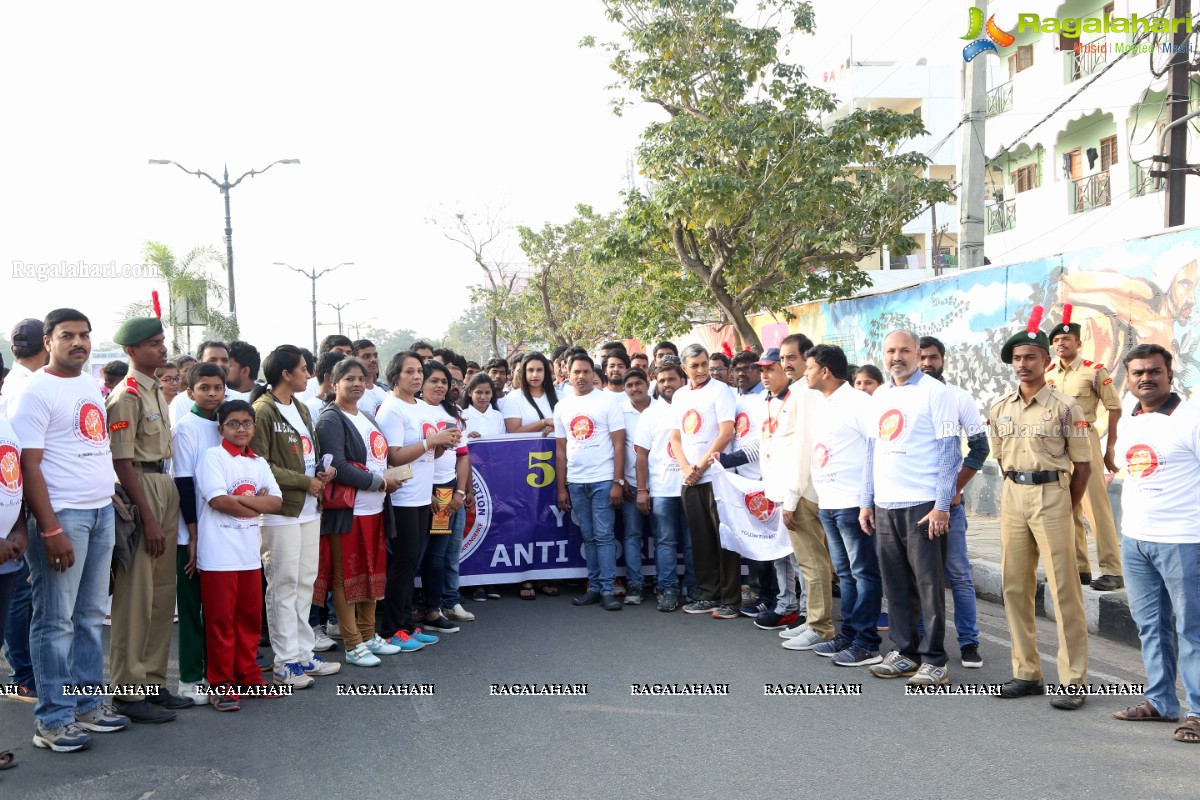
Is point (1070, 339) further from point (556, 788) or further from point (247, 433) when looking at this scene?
point (247, 433)

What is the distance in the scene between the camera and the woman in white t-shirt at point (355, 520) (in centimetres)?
607

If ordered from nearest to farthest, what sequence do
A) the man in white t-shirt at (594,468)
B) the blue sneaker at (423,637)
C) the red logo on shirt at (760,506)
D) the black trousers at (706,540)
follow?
the blue sneaker at (423,637)
the red logo on shirt at (760,506)
the black trousers at (706,540)
the man in white t-shirt at (594,468)

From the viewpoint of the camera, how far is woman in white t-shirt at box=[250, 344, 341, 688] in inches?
222

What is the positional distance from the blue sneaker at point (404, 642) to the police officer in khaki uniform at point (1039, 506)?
3.70 meters

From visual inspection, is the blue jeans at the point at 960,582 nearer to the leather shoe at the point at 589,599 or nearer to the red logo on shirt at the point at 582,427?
the leather shoe at the point at 589,599

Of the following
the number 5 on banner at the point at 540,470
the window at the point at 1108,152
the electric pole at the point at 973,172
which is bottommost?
the number 5 on banner at the point at 540,470

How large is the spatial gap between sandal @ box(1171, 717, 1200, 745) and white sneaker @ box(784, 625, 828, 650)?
221 centimetres

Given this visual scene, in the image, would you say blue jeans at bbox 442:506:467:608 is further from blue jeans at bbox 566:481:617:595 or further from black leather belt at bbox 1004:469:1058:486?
black leather belt at bbox 1004:469:1058:486

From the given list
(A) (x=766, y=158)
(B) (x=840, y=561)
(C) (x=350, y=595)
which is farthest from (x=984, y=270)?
(C) (x=350, y=595)

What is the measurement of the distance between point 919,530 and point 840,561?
0.82m

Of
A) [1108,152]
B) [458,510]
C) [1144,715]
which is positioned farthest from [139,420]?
[1108,152]

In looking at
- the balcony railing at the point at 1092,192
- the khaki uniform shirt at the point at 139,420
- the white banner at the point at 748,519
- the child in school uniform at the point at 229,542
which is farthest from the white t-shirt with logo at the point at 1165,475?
the balcony railing at the point at 1092,192

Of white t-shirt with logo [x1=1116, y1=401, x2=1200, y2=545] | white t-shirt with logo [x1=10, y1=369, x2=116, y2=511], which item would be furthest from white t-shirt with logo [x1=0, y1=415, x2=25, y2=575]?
white t-shirt with logo [x1=1116, y1=401, x2=1200, y2=545]

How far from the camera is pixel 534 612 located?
24.6ft
